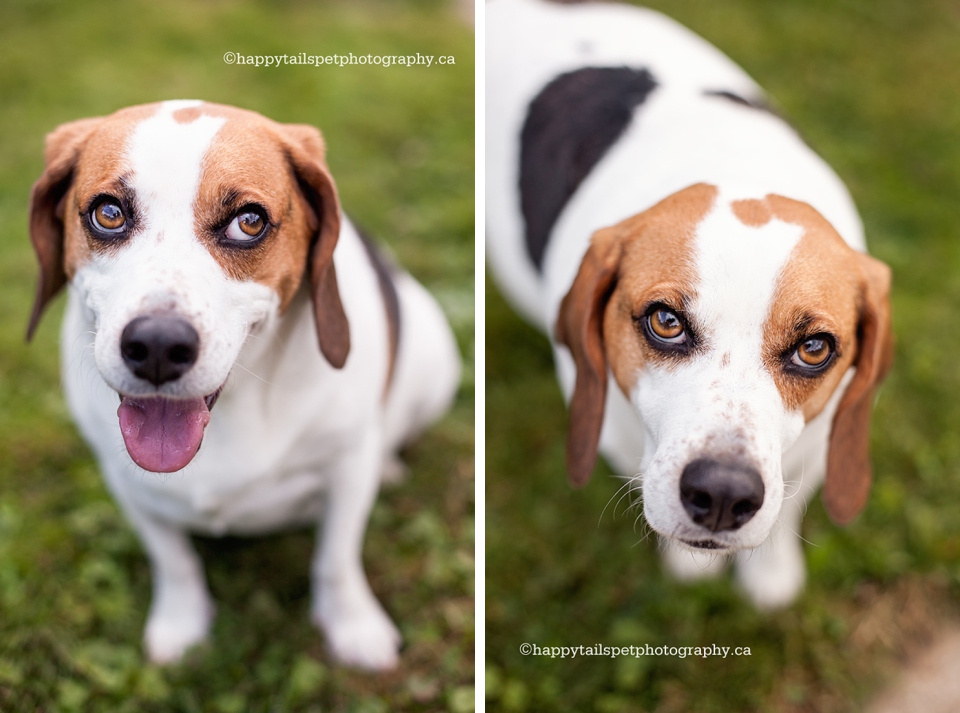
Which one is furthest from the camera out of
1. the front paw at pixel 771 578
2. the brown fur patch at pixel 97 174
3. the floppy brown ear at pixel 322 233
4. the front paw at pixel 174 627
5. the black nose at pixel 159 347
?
the front paw at pixel 771 578

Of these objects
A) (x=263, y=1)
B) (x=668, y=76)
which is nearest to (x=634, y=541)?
(x=668, y=76)

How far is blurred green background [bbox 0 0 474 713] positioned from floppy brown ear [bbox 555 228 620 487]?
3.57 ft

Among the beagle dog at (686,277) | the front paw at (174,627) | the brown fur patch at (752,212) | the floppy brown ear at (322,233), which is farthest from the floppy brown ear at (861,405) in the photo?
the front paw at (174,627)

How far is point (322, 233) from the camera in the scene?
248 centimetres

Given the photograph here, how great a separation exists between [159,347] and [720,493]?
A: 1.47 meters

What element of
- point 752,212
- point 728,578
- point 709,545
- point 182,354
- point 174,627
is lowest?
point 174,627

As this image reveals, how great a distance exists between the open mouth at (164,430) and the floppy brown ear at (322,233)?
0.42 m

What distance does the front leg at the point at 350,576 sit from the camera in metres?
3.08

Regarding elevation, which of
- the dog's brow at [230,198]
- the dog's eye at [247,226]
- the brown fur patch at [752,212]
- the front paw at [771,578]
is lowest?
the front paw at [771,578]

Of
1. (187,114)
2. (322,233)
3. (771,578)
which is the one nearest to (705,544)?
(771,578)

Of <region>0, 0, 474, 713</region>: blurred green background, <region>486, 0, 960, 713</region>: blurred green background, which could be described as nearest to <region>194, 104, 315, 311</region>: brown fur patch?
<region>0, 0, 474, 713</region>: blurred green background

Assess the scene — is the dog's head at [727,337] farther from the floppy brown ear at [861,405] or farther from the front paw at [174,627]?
the front paw at [174,627]

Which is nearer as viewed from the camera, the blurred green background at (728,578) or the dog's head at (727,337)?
the dog's head at (727,337)

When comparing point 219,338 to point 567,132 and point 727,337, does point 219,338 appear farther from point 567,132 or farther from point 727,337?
point 567,132
